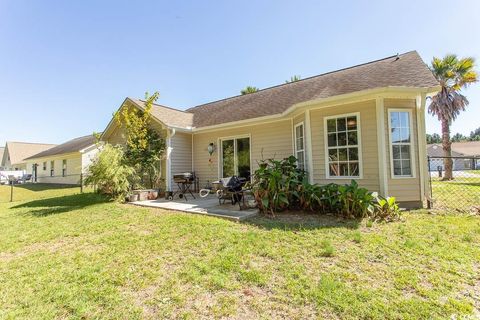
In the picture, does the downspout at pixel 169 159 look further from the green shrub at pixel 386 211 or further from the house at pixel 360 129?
the green shrub at pixel 386 211

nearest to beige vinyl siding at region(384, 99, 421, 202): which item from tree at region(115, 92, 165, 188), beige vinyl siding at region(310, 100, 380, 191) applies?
beige vinyl siding at region(310, 100, 380, 191)

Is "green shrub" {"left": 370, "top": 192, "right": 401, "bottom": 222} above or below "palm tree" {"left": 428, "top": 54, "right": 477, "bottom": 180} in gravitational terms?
below

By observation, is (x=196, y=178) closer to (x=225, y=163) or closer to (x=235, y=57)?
(x=225, y=163)

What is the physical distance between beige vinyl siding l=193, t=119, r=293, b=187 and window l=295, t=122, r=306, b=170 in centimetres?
38

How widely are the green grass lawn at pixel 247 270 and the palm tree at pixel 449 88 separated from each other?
15946mm

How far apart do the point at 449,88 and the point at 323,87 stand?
1559cm

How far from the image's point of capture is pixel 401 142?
6.11m

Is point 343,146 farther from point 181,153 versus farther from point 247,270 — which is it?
point 181,153

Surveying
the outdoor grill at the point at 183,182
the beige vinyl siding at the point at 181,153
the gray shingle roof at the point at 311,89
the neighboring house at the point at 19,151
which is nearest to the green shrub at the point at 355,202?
the gray shingle roof at the point at 311,89

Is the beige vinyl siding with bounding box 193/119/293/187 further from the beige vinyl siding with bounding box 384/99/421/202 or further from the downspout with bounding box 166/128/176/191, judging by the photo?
the beige vinyl siding with bounding box 384/99/421/202

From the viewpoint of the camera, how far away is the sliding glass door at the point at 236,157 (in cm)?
945

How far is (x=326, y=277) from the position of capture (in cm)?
277

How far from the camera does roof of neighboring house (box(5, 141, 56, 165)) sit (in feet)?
104

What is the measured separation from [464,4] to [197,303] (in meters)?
10.5
